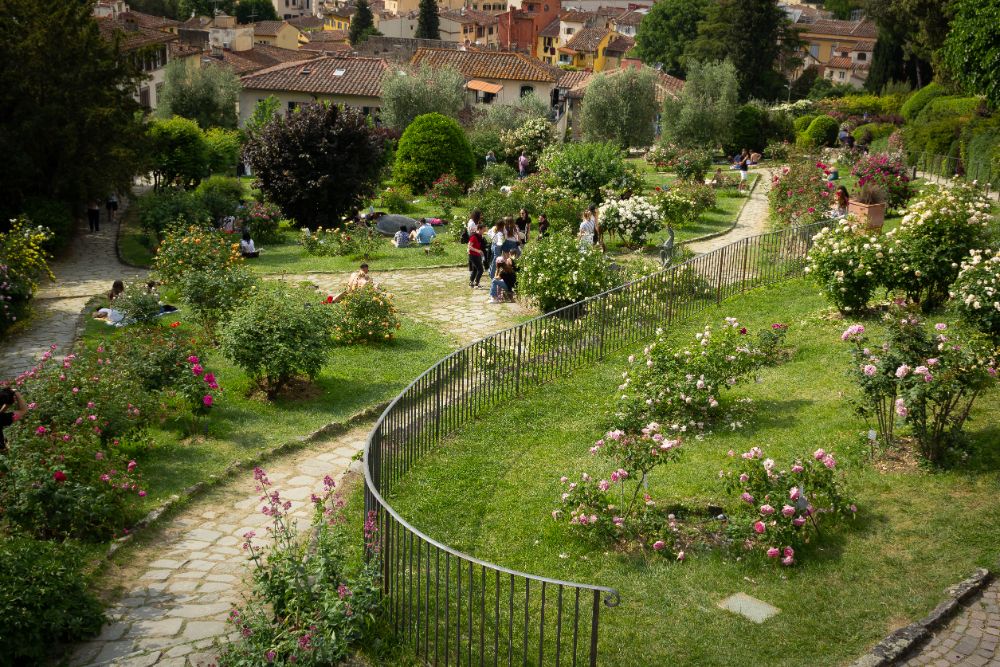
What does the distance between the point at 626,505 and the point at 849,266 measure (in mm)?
6799

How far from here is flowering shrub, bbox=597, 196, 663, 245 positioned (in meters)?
21.7

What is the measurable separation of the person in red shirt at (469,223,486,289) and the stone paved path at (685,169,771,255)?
4.97m

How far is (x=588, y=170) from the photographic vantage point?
26.3m

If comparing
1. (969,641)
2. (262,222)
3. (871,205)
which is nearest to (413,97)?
(262,222)

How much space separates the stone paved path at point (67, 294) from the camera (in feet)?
50.1

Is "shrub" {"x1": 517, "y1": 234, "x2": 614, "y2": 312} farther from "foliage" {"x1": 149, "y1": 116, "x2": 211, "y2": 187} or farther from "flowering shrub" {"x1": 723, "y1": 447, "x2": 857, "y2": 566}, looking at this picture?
"foliage" {"x1": 149, "y1": 116, "x2": 211, "y2": 187}

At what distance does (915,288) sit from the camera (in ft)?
45.8

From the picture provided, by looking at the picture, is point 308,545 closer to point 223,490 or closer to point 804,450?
point 223,490

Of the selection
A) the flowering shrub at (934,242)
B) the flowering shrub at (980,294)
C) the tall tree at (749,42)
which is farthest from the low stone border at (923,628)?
the tall tree at (749,42)

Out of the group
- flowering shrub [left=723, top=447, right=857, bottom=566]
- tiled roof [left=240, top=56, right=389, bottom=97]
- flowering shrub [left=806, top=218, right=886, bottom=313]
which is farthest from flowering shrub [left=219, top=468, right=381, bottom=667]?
tiled roof [left=240, top=56, right=389, bottom=97]

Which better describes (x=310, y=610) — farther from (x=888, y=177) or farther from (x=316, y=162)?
(x=316, y=162)

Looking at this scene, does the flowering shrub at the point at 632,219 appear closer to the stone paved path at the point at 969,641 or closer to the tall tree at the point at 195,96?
the stone paved path at the point at 969,641

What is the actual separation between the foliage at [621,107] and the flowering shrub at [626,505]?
30.6m

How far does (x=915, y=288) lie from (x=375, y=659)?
10.0 metres
